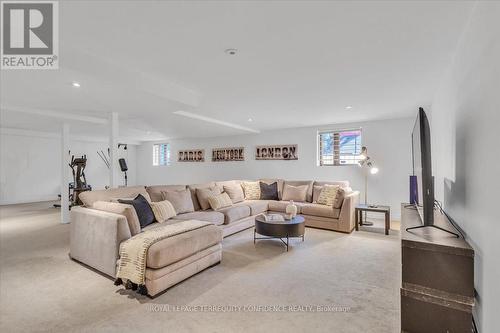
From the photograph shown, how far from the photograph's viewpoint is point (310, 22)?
1880 mm

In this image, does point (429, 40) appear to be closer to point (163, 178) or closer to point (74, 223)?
point (74, 223)

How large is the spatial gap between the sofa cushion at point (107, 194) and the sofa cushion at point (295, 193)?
3091 millimetres

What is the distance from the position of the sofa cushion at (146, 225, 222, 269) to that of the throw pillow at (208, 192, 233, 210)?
1.35 m

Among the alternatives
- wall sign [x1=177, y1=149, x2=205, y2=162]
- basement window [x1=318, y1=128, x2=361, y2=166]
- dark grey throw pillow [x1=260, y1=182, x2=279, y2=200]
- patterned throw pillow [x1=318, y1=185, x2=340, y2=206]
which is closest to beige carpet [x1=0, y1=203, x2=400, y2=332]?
patterned throw pillow [x1=318, y1=185, x2=340, y2=206]

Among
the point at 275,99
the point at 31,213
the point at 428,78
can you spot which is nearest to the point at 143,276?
the point at 275,99

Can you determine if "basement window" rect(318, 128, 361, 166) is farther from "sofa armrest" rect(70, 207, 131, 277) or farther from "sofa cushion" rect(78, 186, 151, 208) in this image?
"sofa armrest" rect(70, 207, 131, 277)

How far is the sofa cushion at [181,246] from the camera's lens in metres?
2.31

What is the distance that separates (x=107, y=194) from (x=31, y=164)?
697cm

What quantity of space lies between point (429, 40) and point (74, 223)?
171 inches

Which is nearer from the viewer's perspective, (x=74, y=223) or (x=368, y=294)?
(x=368, y=294)

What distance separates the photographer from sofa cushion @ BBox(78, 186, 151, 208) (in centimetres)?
324

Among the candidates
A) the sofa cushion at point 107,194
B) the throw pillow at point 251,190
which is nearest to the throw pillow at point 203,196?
the sofa cushion at point 107,194

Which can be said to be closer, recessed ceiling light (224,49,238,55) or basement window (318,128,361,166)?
recessed ceiling light (224,49,238,55)

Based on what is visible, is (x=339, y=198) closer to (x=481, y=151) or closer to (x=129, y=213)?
(x=481, y=151)
